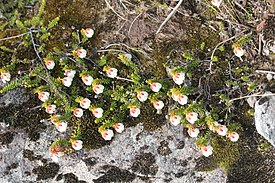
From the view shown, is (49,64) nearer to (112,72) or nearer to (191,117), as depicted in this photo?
(112,72)

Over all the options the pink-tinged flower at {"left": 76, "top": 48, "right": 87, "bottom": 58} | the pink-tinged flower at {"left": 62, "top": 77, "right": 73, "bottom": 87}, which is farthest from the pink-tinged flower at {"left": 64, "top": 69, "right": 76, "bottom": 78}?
the pink-tinged flower at {"left": 76, "top": 48, "right": 87, "bottom": 58}

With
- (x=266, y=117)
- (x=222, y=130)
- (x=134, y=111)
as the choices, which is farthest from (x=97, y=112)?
(x=266, y=117)

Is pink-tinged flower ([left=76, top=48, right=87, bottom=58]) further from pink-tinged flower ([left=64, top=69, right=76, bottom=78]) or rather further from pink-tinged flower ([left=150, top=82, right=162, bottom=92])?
pink-tinged flower ([left=150, top=82, right=162, bottom=92])

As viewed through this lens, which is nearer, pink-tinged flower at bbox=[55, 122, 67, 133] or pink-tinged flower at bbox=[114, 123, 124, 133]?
pink-tinged flower at bbox=[55, 122, 67, 133]

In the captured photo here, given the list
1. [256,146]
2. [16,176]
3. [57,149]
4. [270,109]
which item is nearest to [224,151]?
[256,146]

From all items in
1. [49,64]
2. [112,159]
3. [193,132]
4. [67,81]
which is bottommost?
[112,159]

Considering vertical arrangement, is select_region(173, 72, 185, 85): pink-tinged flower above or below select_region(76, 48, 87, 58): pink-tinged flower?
below
